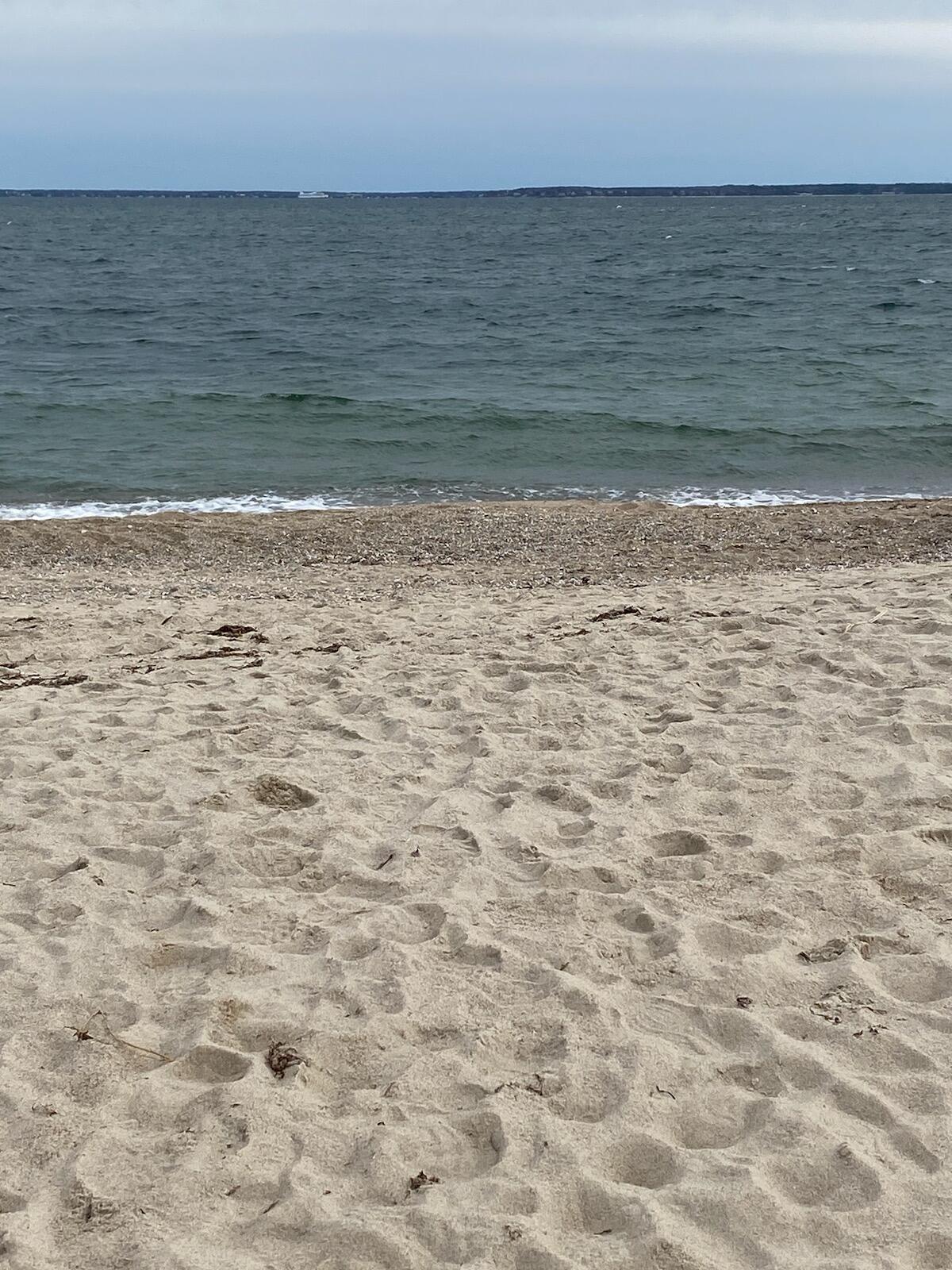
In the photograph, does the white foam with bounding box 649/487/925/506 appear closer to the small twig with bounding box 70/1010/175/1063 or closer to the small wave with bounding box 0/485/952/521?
the small wave with bounding box 0/485/952/521

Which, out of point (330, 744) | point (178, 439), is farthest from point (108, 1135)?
point (178, 439)

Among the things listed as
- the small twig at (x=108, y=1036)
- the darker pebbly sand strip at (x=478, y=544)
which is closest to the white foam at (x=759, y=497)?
the darker pebbly sand strip at (x=478, y=544)

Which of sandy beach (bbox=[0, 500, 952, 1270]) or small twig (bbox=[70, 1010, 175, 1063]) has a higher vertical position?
sandy beach (bbox=[0, 500, 952, 1270])

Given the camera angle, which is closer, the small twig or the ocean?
the small twig

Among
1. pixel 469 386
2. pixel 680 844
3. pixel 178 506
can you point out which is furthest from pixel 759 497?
pixel 680 844

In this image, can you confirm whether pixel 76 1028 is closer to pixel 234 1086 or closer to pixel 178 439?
pixel 234 1086

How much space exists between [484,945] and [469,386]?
1561 centimetres

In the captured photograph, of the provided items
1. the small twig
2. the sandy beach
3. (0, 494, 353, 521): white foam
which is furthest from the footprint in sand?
(0, 494, 353, 521): white foam

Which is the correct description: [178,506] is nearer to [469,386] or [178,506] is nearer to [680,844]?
[469,386]

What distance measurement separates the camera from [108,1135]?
2.63 metres

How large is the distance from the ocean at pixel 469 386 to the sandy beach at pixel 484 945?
6.79 m

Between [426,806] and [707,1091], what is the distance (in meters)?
1.74

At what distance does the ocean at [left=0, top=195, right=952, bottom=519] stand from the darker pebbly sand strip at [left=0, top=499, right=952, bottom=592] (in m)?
1.36

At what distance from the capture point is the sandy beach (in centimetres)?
241
